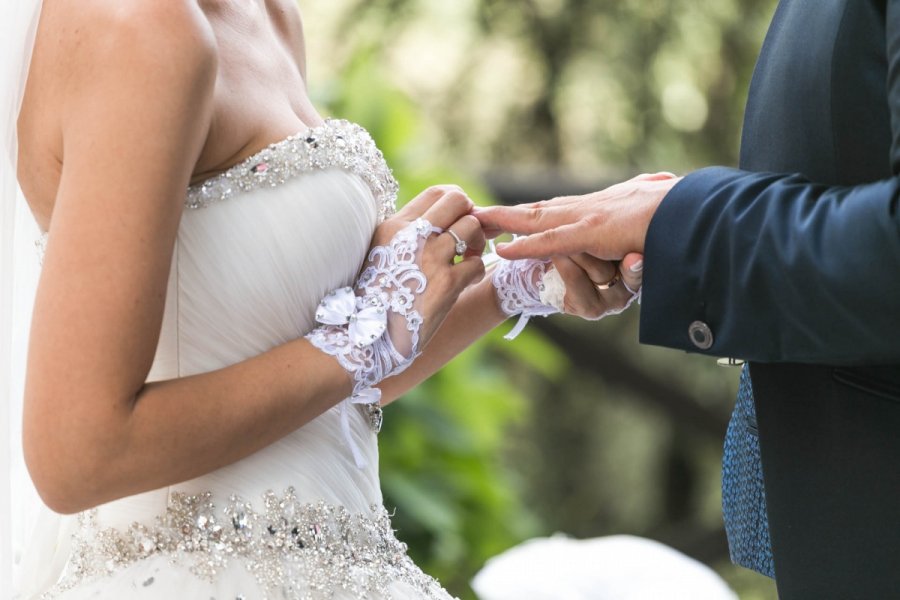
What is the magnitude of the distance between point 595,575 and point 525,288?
100 centimetres

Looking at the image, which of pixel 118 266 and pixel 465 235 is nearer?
pixel 118 266

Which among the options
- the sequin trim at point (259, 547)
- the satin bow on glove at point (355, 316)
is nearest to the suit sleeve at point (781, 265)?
the satin bow on glove at point (355, 316)

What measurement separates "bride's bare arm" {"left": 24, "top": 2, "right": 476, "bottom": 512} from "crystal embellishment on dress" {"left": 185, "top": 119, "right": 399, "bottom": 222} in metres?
0.11

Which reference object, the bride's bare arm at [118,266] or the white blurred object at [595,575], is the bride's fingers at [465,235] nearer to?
the bride's bare arm at [118,266]

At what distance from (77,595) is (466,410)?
2.71 m

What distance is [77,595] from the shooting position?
1439mm

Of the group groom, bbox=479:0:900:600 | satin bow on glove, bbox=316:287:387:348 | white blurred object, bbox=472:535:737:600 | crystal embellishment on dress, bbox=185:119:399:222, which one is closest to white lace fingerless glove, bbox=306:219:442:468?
satin bow on glove, bbox=316:287:387:348

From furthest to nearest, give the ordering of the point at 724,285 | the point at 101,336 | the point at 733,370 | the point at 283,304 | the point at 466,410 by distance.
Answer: the point at 733,370, the point at 466,410, the point at 283,304, the point at 724,285, the point at 101,336

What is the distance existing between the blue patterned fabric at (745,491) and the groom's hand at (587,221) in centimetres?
27

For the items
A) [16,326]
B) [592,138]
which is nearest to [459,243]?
[16,326]

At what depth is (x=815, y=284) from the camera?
51.6 inches

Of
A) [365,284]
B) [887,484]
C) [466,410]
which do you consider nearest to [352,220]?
[365,284]

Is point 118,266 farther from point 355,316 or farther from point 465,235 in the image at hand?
point 465,235

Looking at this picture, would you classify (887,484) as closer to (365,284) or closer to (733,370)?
(365,284)
